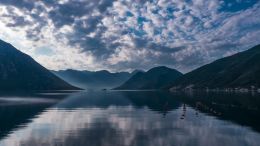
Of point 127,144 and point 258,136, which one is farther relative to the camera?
point 258,136

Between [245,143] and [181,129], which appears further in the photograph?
[181,129]

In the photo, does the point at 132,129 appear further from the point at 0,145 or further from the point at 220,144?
the point at 0,145

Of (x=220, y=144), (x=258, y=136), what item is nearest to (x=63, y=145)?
(x=220, y=144)

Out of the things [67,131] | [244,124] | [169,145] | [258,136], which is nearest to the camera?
[169,145]

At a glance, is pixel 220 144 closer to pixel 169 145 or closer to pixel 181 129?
pixel 169 145

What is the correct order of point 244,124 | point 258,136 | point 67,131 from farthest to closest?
point 244,124 < point 67,131 < point 258,136

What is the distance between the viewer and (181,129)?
8138cm

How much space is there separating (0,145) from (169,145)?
3197 cm

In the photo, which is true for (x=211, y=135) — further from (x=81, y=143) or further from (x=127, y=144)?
(x=81, y=143)

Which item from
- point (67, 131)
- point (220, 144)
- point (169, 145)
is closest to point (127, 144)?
point (169, 145)

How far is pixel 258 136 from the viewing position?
69.2m

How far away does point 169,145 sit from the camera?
59.3 meters

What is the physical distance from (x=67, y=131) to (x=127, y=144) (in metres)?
23.0

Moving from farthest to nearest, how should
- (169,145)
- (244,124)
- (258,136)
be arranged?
1. (244,124)
2. (258,136)
3. (169,145)
